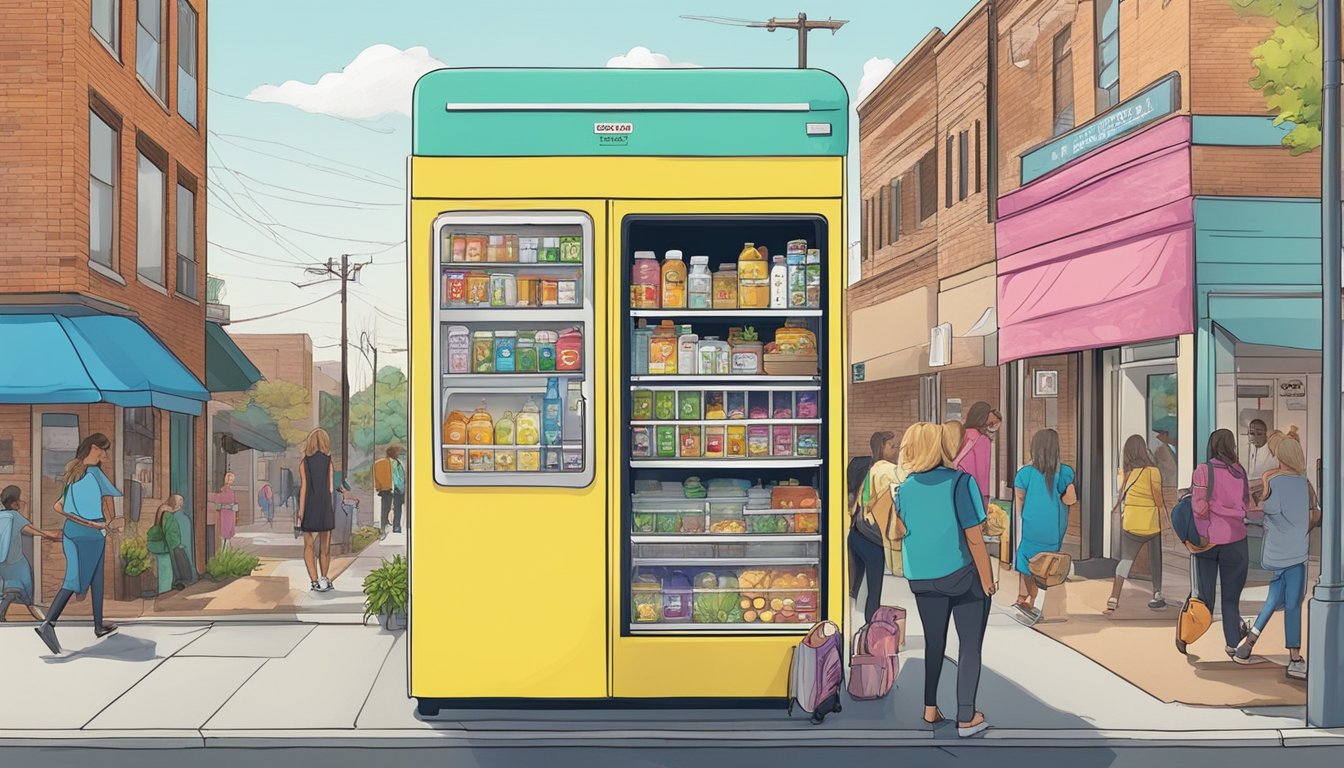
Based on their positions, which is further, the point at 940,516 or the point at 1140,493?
the point at 1140,493

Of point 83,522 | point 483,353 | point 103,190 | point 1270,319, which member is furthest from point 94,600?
point 1270,319

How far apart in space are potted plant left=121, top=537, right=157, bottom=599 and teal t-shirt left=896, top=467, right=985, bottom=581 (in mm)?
10067

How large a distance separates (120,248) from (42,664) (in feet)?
23.4

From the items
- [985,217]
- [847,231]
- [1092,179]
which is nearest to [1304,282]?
[1092,179]

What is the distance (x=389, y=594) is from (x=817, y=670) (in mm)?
5014

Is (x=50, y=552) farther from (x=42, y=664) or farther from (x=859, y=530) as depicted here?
(x=859, y=530)

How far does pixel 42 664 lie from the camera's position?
33.2 feet

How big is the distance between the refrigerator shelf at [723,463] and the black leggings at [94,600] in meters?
5.63

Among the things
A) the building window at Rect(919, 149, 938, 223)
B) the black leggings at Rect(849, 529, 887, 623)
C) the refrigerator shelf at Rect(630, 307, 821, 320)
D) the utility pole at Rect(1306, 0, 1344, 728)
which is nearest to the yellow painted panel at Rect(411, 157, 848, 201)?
the refrigerator shelf at Rect(630, 307, 821, 320)

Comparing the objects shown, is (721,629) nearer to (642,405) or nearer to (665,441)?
(665,441)

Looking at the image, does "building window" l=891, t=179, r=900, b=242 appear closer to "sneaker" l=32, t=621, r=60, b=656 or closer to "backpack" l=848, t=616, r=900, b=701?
"backpack" l=848, t=616, r=900, b=701

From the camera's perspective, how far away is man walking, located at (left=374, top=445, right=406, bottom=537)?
2788cm

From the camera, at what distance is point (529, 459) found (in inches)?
324

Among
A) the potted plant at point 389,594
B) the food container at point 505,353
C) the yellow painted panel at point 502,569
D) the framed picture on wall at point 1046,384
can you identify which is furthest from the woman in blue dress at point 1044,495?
the framed picture on wall at point 1046,384
